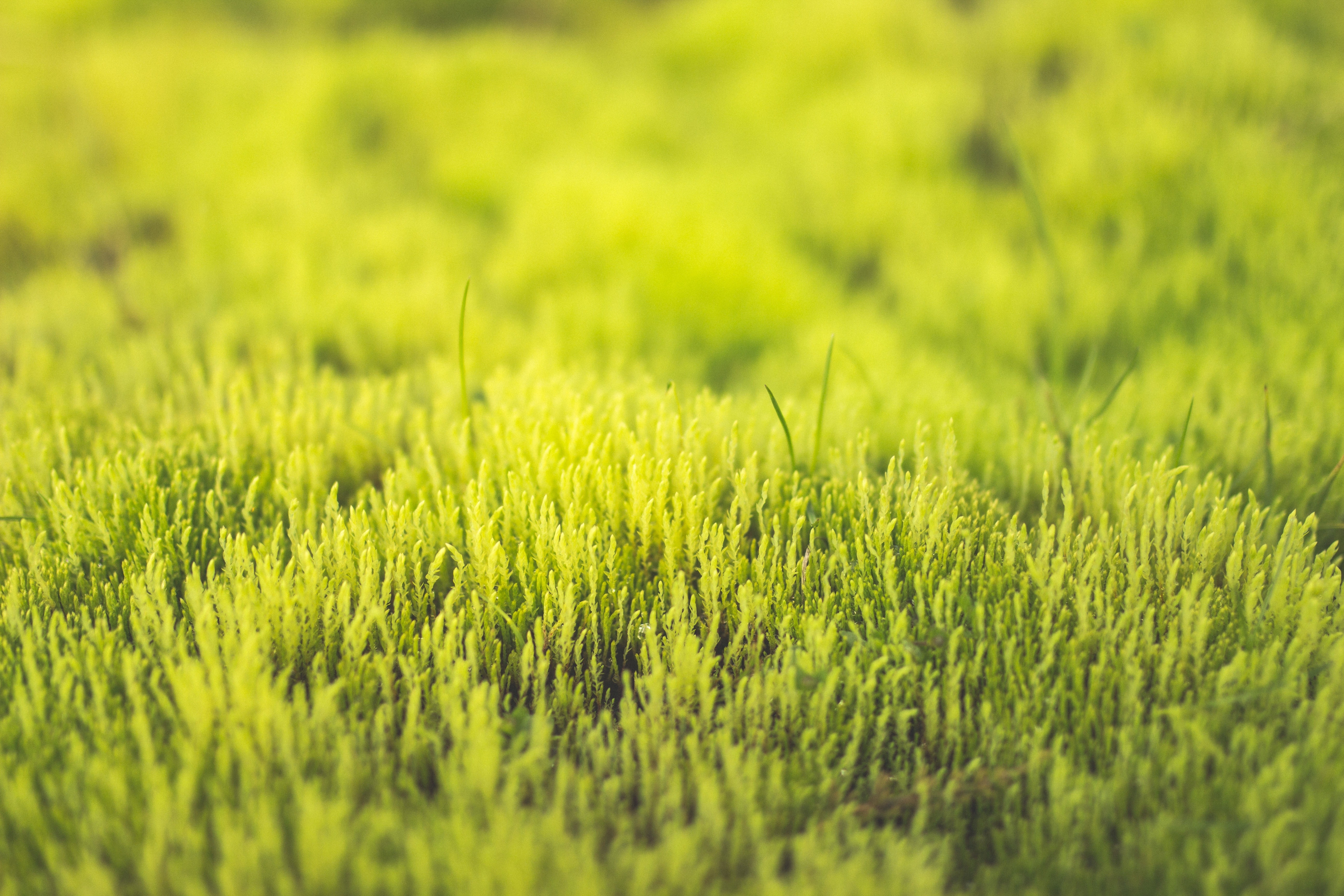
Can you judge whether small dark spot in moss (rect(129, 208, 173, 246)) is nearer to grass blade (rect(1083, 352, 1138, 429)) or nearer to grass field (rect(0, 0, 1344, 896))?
grass field (rect(0, 0, 1344, 896))

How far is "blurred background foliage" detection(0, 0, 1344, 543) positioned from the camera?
195 cm

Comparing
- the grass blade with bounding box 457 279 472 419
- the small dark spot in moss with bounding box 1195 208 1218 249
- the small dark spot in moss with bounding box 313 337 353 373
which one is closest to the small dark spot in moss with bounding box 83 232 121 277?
the small dark spot in moss with bounding box 313 337 353 373

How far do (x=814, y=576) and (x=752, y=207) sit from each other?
6.66 ft

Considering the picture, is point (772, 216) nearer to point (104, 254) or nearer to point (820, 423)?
point (820, 423)

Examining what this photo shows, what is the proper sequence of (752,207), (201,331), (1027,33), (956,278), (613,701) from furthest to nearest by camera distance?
1. (1027,33)
2. (752,207)
3. (956,278)
4. (201,331)
5. (613,701)

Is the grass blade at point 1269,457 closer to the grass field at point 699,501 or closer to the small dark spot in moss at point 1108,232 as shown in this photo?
the grass field at point 699,501

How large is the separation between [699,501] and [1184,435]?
87cm

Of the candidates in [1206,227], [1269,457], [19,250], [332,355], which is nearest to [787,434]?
[1269,457]

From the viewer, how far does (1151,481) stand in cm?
135

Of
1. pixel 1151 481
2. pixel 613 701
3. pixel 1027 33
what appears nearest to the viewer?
pixel 613 701

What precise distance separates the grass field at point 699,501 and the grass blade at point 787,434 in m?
0.03

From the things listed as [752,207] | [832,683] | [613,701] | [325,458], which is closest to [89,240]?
[325,458]

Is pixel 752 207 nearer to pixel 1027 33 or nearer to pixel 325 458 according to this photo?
pixel 1027 33

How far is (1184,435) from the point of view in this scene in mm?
1346
